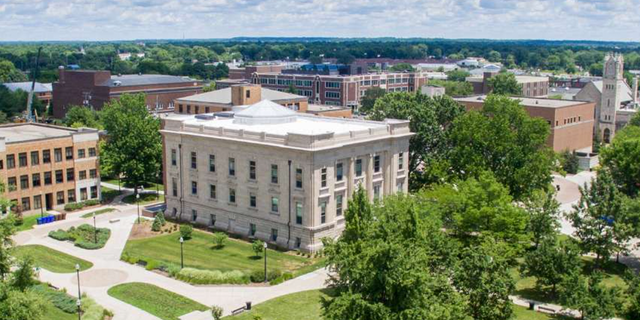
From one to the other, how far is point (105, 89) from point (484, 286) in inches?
4790

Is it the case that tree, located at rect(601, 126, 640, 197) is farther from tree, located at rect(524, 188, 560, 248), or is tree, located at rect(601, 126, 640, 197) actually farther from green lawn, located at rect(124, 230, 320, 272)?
green lawn, located at rect(124, 230, 320, 272)

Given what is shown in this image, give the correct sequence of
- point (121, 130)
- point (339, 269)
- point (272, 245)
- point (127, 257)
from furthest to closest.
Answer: point (121, 130) → point (272, 245) → point (127, 257) → point (339, 269)

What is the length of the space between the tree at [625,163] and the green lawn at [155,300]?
5191 cm

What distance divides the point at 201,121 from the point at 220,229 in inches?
529

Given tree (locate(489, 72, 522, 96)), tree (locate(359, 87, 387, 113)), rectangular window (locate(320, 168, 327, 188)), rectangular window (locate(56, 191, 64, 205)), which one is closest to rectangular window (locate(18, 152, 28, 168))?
rectangular window (locate(56, 191, 64, 205))

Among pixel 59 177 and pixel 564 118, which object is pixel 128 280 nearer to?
pixel 59 177

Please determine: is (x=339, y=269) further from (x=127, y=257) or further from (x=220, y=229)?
(x=220, y=229)

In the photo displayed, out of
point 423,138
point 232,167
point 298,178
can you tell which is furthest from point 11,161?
point 423,138

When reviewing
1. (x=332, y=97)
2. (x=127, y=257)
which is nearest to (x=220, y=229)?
(x=127, y=257)

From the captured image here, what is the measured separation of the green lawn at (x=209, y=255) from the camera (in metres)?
55.9

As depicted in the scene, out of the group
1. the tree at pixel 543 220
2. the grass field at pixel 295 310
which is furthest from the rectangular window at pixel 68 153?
the tree at pixel 543 220

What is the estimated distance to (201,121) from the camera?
241ft

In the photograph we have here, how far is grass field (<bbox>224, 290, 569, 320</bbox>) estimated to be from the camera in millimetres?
44688

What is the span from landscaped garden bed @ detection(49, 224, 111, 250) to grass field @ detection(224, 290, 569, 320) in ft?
72.4
